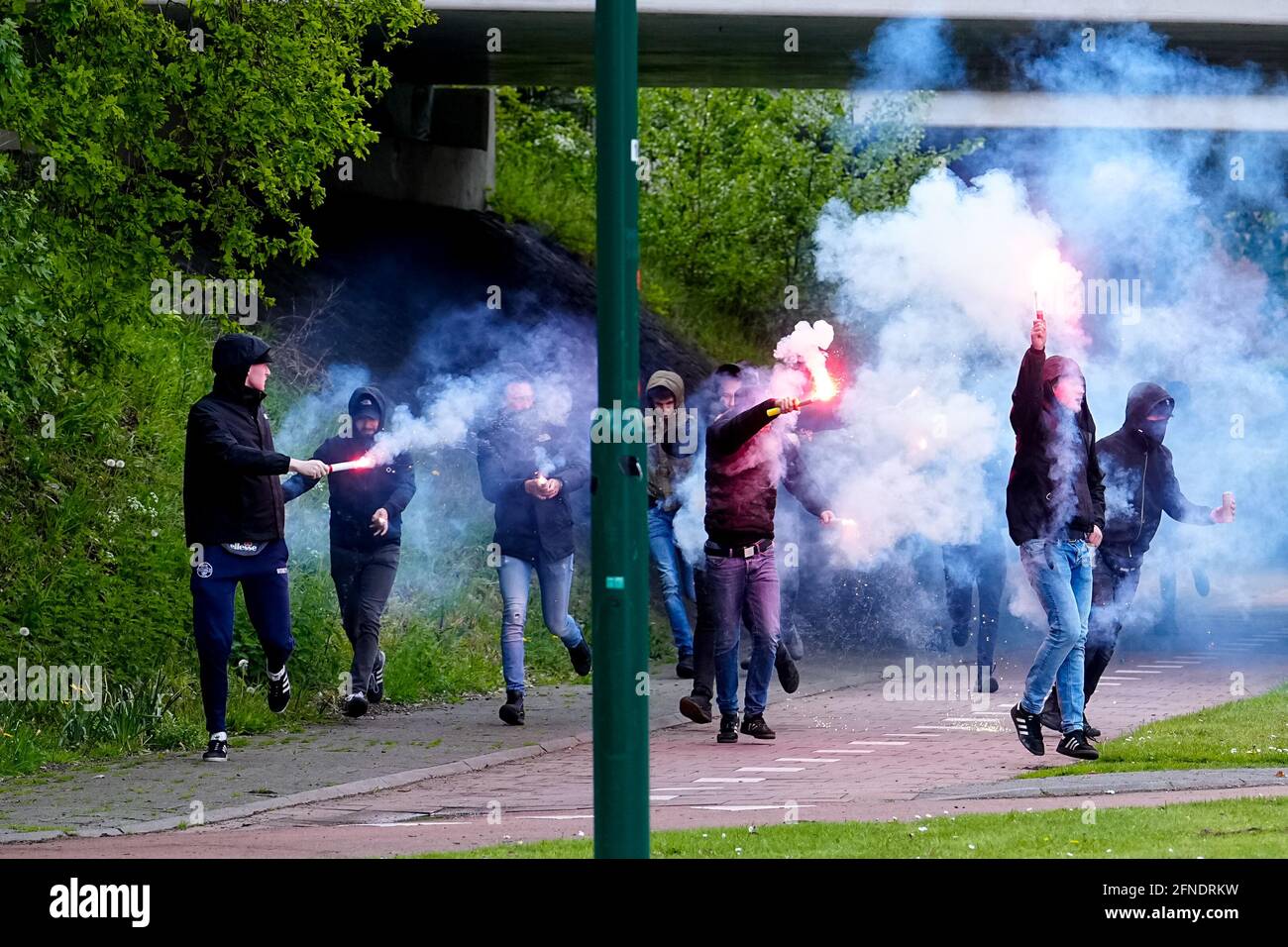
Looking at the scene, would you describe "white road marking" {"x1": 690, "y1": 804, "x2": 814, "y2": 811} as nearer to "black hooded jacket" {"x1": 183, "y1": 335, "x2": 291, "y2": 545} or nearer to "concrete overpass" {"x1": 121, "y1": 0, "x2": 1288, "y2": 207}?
"black hooded jacket" {"x1": 183, "y1": 335, "x2": 291, "y2": 545}

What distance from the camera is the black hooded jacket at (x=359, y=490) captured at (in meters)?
11.9

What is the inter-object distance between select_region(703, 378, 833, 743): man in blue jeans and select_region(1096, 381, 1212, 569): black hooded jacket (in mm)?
2025

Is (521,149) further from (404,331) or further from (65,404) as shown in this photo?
(65,404)

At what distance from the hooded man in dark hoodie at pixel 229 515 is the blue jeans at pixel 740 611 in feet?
8.01

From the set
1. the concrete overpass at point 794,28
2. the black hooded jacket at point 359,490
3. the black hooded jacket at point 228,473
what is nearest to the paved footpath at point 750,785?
the black hooded jacket at point 359,490

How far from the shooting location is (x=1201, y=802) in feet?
26.9

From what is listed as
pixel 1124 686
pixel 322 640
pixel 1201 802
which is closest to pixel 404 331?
pixel 322 640

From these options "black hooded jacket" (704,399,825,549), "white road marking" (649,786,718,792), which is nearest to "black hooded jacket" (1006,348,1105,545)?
"black hooded jacket" (704,399,825,549)

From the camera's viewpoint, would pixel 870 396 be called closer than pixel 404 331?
Yes

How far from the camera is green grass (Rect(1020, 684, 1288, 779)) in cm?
955

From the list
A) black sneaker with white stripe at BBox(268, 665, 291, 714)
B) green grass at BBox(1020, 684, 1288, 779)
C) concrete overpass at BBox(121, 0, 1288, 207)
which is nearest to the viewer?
green grass at BBox(1020, 684, 1288, 779)

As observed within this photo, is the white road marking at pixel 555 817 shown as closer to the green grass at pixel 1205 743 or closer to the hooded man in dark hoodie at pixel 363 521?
the green grass at pixel 1205 743

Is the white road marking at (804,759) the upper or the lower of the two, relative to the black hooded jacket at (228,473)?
lower
